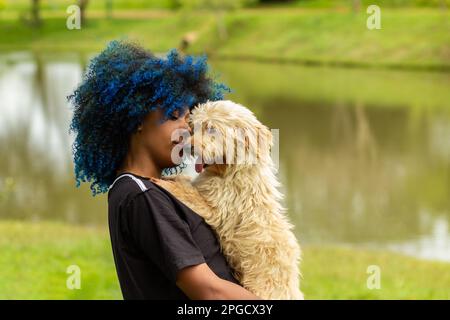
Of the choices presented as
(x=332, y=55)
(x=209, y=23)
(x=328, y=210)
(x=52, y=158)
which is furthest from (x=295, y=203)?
(x=209, y=23)

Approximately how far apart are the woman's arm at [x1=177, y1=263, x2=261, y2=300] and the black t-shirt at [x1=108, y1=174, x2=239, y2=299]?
0.02 meters

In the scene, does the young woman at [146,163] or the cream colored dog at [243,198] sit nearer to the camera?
the young woman at [146,163]

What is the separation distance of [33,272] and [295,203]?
19.3 feet

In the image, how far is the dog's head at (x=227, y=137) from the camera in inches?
97.5

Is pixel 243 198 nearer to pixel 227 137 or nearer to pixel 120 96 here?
pixel 227 137

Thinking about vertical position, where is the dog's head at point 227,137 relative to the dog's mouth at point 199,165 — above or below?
above

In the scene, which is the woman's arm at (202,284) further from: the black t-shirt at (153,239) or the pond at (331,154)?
the pond at (331,154)

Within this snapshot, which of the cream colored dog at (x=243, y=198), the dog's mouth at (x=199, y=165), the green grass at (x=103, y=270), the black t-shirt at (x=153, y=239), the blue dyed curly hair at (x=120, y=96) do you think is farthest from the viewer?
the green grass at (x=103, y=270)

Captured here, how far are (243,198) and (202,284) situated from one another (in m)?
0.63

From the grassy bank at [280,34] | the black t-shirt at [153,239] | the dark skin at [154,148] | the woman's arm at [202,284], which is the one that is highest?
the grassy bank at [280,34]

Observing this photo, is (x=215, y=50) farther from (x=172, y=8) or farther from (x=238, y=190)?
(x=238, y=190)

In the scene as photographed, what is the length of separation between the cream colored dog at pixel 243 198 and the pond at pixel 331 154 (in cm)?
466

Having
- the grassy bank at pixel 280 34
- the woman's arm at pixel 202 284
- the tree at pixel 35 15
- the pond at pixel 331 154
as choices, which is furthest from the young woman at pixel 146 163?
the tree at pixel 35 15

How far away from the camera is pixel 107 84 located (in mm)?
2281
